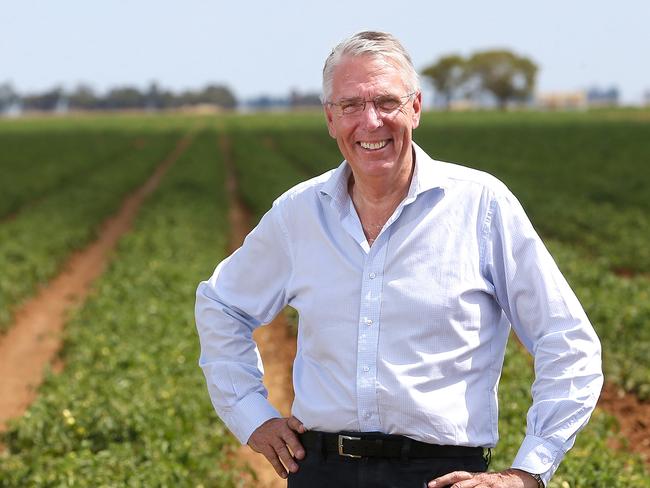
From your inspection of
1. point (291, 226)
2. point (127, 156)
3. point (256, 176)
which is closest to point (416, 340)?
point (291, 226)

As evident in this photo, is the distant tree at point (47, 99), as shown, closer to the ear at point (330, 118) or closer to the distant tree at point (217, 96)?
the distant tree at point (217, 96)

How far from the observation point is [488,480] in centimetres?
244

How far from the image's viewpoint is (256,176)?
23922mm

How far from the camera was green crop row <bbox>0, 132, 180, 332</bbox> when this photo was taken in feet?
40.3

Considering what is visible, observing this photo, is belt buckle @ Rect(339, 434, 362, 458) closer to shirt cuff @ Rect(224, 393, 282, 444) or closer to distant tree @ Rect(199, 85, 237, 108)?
shirt cuff @ Rect(224, 393, 282, 444)

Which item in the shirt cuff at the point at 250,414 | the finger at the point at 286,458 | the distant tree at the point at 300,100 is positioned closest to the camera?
the finger at the point at 286,458

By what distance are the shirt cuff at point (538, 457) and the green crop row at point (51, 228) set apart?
908cm

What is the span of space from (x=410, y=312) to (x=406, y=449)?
369mm

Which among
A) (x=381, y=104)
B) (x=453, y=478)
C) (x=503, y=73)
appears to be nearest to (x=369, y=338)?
(x=453, y=478)

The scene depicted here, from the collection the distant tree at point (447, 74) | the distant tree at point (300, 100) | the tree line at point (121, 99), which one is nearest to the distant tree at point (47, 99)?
the tree line at point (121, 99)

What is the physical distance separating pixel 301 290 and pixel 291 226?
7.7 inches

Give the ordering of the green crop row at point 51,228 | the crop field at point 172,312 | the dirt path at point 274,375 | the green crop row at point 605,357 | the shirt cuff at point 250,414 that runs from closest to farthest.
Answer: the shirt cuff at point 250,414, the green crop row at point 605,357, the crop field at point 172,312, the dirt path at point 274,375, the green crop row at point 51,228

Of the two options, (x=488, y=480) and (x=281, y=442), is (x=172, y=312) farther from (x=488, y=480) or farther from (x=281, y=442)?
(x=488, y=480)

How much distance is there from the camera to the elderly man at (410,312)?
8.05 feet
